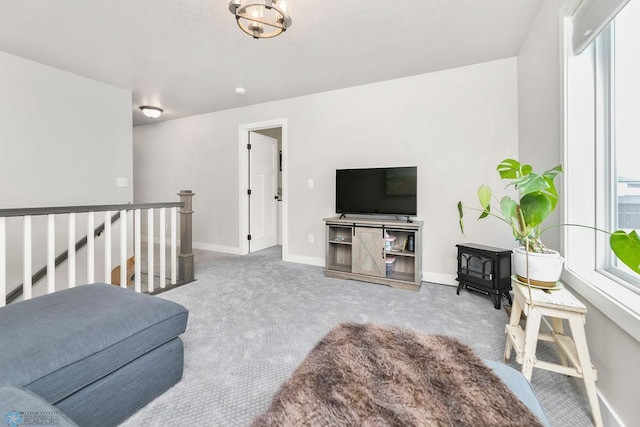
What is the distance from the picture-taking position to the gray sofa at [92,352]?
0.94m

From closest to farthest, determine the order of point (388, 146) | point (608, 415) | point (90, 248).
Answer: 1. point (608, 415)
2. point (90, 248)
3. point (388, 146)

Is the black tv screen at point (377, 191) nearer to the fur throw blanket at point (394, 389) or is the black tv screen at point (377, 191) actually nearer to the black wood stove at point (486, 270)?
the black wood stove at point (486, 270)

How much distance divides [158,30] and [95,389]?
2660 millimetres

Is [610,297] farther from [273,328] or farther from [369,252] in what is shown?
[369,252]

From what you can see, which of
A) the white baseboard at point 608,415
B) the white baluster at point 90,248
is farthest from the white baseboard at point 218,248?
the white baseboard at point 608,415

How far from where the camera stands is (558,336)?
4.78ft

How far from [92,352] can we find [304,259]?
2.98 metres

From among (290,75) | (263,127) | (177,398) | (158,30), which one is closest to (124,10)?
(158,30)

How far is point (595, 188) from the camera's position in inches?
61.0

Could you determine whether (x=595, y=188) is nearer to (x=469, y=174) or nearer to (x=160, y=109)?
(x=469, y=174)

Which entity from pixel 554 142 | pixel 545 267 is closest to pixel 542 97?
pixel 554 142

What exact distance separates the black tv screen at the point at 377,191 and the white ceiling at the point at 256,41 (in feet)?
3.80

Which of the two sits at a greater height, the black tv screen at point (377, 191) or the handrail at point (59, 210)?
the black tv screen at point (377, 191)

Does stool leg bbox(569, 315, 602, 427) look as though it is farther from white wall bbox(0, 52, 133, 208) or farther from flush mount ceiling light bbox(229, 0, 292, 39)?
white wall bbox(0, 52, 133, 208)
